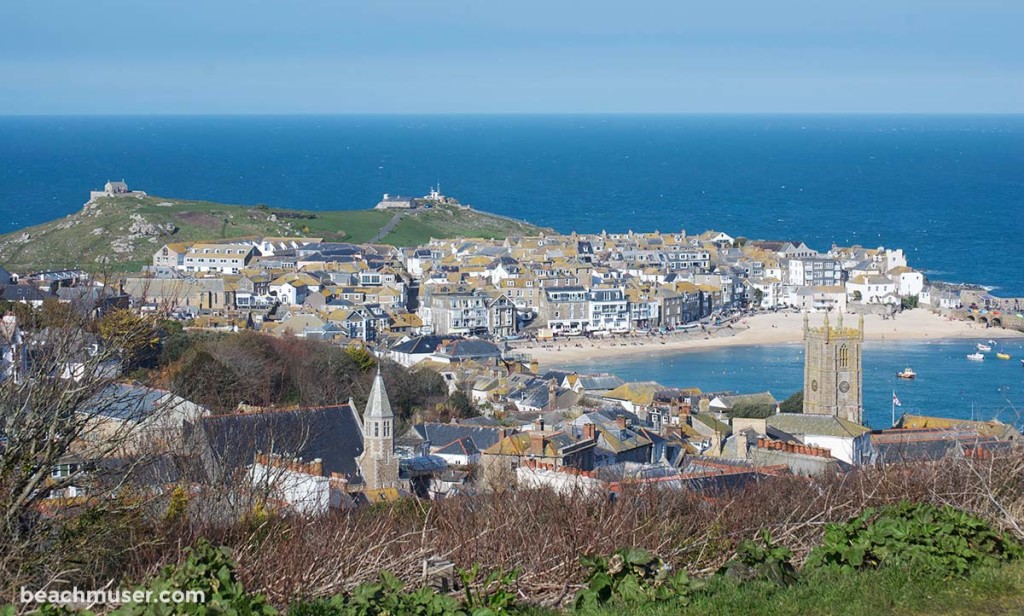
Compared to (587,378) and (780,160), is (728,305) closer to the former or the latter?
(587,378)

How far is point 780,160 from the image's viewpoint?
157m

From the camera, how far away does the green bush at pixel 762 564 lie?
751cm

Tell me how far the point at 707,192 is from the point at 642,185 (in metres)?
8.80

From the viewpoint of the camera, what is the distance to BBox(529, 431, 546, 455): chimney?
56.4 feet

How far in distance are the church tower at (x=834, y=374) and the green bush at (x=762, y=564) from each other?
19944mm

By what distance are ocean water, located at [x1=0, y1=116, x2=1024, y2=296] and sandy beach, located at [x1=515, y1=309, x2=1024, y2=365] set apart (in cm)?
964

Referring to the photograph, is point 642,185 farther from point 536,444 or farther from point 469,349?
point 536,444

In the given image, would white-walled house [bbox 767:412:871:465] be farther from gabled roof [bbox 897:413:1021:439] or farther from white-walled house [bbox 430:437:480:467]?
white-walled house [bbox 430:437:480:467]

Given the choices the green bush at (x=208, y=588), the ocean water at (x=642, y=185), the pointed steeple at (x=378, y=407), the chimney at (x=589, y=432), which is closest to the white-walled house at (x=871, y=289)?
the ocean water at (x=642, y=185)

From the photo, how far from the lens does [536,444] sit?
1747 centimetres

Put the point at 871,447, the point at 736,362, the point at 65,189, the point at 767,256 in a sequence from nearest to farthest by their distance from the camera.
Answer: the point at 871,447, the point at 736,362, the point at 767,256, the point at 65,189

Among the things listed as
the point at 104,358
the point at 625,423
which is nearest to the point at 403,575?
the point at 104,358

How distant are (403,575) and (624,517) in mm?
1771

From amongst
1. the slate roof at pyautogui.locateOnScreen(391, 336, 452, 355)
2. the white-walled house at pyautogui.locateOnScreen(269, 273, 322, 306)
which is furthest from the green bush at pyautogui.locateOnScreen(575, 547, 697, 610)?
the white-walled house at pyautogui.locateOnScreen(269, 273, 322, 306)
